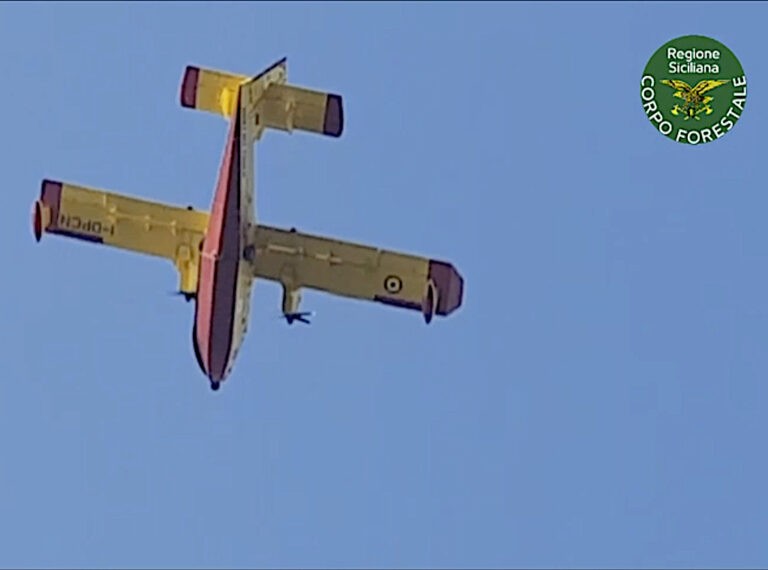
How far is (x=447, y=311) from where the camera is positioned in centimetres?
6875

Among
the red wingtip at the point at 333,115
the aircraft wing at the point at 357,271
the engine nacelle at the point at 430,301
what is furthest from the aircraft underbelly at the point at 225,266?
the engine nacelle at the point at 430,301

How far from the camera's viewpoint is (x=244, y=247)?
69.0 meters

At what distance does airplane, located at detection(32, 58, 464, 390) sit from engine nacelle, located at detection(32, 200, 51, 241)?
2 centimetres

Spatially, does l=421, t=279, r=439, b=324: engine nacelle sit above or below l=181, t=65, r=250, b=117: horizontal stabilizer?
below

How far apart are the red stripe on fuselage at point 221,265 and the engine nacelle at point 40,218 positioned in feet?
13.6

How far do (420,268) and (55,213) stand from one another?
921 centimetres

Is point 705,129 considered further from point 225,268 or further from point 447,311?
point 225,268

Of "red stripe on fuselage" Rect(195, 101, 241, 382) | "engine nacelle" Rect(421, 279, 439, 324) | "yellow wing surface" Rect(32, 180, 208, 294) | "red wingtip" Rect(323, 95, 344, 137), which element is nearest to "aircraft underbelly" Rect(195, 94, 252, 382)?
"red stripe on fuselage" Rect(195, 101, 241, 382)

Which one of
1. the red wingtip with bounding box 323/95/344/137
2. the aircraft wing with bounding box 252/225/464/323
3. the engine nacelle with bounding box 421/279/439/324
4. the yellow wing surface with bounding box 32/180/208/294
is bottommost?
the engine nacelle with bounding box 421/279/439/324

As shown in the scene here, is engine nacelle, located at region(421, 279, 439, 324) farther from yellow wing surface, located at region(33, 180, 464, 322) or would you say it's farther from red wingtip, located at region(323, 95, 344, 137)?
red wingtip, located at region(323, 95, 344, 137)

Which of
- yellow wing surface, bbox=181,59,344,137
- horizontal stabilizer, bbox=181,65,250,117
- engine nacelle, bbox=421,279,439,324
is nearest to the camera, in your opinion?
engine nacelle, bbox=421,279,439,324

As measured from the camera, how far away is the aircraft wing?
68875 millimetres

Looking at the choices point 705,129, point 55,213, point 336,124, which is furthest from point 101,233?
point 705,129

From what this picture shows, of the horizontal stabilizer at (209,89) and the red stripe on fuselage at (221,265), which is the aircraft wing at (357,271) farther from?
the horizontal stabilizer at (209,89)
